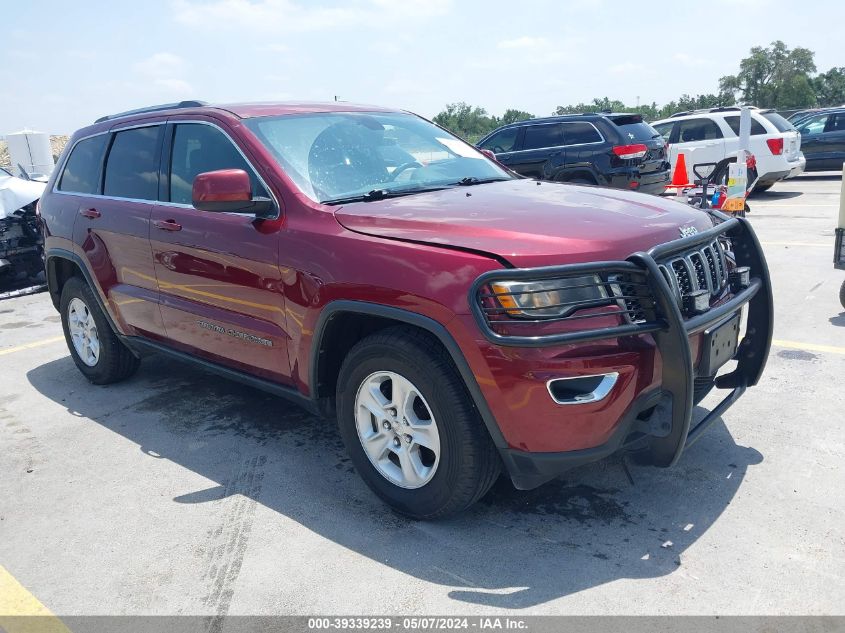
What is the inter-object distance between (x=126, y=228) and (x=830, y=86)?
204 ft

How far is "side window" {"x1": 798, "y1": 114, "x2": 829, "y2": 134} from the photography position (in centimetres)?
1728

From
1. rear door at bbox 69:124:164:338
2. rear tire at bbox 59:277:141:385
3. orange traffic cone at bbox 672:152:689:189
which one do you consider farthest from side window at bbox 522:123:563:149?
rear tire at bbox 59:277:141:385

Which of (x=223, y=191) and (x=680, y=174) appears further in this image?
(x=680, y=174)

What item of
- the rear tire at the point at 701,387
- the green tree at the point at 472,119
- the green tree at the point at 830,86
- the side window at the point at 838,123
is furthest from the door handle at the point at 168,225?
the green tree at the point at 830,86

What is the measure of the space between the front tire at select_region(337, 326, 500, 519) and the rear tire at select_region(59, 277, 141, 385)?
2627 mm

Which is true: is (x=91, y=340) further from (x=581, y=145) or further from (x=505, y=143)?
(x=505, y=143)

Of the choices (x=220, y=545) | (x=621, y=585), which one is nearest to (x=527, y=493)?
(x=621, y=585)

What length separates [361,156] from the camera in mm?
4043

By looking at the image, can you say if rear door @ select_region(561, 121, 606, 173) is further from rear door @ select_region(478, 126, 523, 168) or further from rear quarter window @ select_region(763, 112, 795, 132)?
rear quarter window @ select_region(763, 112, 795, 132)

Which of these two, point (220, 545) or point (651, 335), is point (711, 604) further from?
point (220, 545)

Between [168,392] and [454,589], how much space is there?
3.19m

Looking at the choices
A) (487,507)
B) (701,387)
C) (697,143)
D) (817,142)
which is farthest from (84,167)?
(817,142)

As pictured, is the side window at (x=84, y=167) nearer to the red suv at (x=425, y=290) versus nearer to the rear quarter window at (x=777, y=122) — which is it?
the red suv at (x=425, y=290)

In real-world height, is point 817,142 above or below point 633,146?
below
